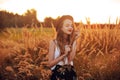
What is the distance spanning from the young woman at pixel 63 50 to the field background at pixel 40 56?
0.07 metres

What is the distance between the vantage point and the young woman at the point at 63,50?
5.07 m

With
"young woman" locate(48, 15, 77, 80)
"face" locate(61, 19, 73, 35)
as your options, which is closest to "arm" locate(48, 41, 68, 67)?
"young woman" locate(48, 15, 77, 80)

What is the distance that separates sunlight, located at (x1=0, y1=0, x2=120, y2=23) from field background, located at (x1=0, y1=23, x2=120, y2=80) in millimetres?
136

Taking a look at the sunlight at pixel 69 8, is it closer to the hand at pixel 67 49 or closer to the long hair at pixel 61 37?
the long hair at pixel 61 37

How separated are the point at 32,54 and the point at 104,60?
79cm

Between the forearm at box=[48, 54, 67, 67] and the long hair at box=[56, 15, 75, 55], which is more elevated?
the long hair at box=[56, 15, 75, 55]

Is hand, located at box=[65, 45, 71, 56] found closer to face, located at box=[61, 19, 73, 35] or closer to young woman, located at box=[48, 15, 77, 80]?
young woman, located at box=[48, 15, 77, 80]

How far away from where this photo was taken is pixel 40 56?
518cm

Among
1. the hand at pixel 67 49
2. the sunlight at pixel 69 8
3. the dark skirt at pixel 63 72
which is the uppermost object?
the sunlight at pixel 69 8

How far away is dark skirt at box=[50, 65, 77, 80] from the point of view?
509cm

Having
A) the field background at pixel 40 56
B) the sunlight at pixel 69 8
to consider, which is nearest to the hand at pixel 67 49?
the field background at pixel 40 56

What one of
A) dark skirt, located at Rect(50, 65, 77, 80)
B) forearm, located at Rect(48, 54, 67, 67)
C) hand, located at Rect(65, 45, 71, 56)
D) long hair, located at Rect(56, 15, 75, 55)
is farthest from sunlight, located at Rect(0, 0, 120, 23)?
dark skirt, located at Rect(50, 65, 77, 80)

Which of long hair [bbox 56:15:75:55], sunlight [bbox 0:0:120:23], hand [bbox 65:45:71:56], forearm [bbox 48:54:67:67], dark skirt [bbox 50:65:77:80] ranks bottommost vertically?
dark skirt [bbox 50:65:77:80]

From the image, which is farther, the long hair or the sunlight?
the sunlight
